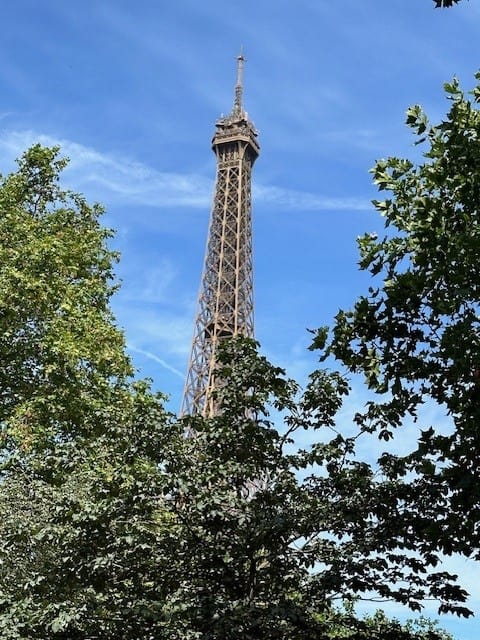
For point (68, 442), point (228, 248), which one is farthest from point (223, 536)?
point (228, 248)

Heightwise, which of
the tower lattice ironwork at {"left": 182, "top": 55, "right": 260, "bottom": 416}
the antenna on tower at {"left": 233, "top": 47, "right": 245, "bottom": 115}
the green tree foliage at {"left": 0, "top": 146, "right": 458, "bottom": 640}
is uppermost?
the antenna on tower at {"left": 233, "top": 47, "right": 245, "bottom": 115}

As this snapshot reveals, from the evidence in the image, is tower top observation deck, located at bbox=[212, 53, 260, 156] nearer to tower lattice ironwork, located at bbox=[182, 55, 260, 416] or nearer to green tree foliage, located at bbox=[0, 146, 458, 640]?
tower lattice ironwork, located at bbox=[182, 55, 260, 416]

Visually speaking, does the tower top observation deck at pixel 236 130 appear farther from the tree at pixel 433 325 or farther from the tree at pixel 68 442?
the tree at pixel 433 325

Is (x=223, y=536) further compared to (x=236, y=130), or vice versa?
(x=236, y=130)

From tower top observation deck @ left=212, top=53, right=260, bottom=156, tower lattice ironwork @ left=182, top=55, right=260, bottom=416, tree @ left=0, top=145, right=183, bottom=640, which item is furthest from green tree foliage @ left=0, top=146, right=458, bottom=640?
tower top observation deck @ left=212, top=53, right=260, bottom=156

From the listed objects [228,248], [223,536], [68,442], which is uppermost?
[228,248]

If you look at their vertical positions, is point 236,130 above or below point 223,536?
above

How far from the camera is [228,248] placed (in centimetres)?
6088

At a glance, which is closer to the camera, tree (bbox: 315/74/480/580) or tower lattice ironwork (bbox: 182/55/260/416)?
tree (bbox: 315/74/480/580)

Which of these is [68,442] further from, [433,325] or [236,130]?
[236,130]

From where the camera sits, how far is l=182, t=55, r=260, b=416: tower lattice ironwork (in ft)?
189

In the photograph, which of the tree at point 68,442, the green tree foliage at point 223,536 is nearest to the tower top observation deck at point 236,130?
the tree at point 68,442

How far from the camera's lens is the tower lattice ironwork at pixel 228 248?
57750 millimetres

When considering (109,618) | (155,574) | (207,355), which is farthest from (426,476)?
(207,355)
